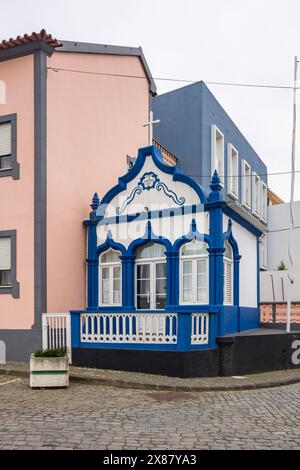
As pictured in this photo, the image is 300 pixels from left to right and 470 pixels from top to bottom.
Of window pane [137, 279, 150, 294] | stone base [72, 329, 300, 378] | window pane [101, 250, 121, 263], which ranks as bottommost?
stone base [72, 329, 300, 378]

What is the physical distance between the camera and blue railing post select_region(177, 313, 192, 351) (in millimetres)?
11742

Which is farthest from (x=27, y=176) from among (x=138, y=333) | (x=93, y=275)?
(x=138, y=333)

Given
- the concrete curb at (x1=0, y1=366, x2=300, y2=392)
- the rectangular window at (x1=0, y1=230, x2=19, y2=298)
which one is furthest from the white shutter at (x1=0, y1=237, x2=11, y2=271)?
the concrete curb at (x1=0, y1=366, x2=300, y2=392)

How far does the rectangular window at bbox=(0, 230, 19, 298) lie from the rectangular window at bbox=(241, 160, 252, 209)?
15.4 meters

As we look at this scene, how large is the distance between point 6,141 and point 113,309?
5.00 metres

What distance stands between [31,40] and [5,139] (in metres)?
2.49

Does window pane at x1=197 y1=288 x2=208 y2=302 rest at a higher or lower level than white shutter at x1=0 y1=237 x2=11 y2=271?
lower

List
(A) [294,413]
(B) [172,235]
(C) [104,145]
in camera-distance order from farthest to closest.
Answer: (C) [104,145] < (B) [172,235] < (A) [294,413]

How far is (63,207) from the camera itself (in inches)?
571

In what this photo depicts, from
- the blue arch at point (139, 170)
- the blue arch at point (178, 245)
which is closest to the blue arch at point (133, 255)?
the blue arch at point (178, 245)

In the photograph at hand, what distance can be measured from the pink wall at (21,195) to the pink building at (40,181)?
0.02 metres

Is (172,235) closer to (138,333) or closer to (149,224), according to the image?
(149,224)

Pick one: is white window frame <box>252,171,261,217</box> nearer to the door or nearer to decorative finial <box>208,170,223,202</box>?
the door

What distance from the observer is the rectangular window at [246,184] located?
27.6m
